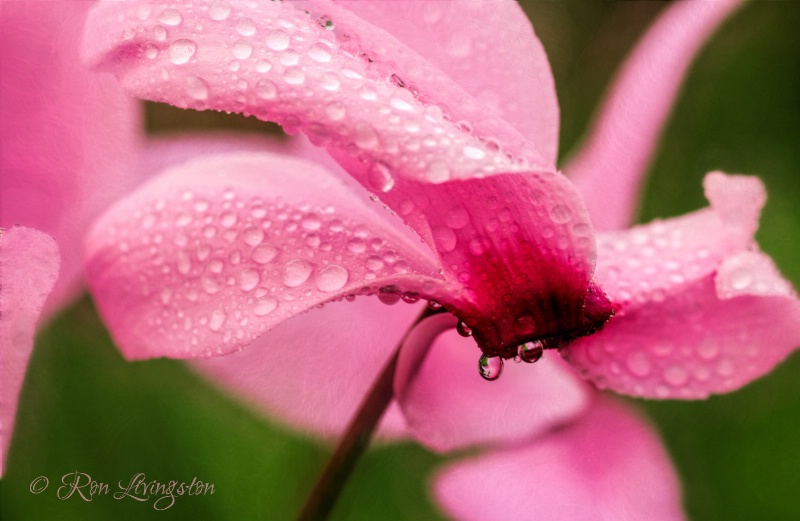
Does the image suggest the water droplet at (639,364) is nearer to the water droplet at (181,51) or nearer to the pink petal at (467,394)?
the pink petal at (467,394)

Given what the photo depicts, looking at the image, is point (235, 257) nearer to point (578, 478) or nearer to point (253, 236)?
point (253, 236)

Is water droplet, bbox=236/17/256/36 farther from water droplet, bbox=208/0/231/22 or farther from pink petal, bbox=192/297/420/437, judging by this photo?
pink petal, bbox=192/297/420/437

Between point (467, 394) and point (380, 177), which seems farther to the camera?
point (467, 394)

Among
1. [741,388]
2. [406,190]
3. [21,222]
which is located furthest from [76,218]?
[741,388]

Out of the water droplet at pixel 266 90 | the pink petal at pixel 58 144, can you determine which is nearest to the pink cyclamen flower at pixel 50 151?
the pink petal at pixel 58 144

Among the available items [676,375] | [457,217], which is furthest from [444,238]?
[676,375]
